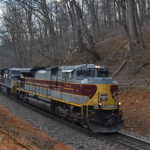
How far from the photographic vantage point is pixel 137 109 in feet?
48.4

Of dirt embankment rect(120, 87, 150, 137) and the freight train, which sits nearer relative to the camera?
the freight train

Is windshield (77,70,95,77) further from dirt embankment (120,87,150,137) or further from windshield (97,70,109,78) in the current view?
dirt embankment (120,87,150,137)

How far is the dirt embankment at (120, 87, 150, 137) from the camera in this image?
12.7 m

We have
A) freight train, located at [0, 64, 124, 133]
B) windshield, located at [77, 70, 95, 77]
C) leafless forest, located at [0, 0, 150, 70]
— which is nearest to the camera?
freight train, located at [0, 64, 124, 133]

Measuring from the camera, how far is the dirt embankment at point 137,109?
41.6 ft

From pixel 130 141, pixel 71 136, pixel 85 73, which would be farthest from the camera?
pixel 85 73

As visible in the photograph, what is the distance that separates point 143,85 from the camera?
55.8 feet

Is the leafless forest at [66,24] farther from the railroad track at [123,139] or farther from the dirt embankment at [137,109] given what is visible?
the railroad track at [123,139]

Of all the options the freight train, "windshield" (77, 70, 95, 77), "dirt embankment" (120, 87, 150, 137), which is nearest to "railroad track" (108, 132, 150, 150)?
the freight train

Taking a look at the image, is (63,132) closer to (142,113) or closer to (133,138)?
(133,138)

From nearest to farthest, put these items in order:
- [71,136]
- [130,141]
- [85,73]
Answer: [130,141] → [71,136] → [85,73]

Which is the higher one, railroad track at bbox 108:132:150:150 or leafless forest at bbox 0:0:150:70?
leafless forest at bbox 0:0:150:70

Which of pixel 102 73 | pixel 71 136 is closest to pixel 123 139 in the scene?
pixel 71 136

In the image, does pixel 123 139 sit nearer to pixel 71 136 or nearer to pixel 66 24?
pixel 71 136
